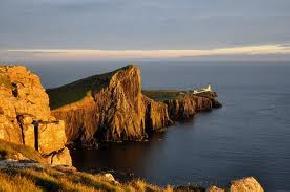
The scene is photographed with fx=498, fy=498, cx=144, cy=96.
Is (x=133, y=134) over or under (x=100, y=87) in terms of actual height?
under

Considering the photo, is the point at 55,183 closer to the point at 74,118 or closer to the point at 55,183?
the point at 55,183

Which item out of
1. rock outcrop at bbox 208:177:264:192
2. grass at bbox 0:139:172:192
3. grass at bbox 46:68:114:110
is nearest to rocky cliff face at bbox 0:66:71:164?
grass at bbox 46:68:114:110

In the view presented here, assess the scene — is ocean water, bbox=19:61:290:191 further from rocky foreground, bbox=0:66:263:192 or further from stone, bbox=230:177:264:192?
stone, bbox=230:177:264:192

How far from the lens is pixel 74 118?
119 m

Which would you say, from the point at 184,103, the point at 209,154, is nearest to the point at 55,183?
the point at 209,154

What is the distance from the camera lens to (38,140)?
78125mm

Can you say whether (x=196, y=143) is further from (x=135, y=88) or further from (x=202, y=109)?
(x=202, y=109)

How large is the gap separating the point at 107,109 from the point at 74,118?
11.7 metres

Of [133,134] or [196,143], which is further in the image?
[133,134]

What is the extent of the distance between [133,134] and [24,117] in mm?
50829

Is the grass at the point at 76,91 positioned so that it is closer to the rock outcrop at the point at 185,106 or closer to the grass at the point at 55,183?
the rock outcrop at the point at 185,106

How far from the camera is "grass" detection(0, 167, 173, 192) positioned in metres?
15.5

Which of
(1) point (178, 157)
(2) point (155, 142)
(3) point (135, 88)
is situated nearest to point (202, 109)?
(3) point (135, 88)

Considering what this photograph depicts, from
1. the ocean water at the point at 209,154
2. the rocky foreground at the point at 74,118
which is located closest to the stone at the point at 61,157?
the rocky foreground at the point at 74,118
